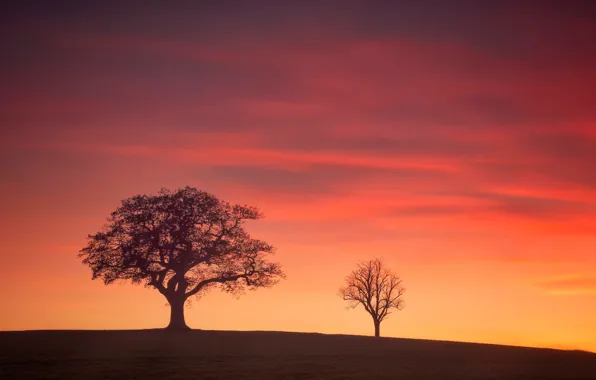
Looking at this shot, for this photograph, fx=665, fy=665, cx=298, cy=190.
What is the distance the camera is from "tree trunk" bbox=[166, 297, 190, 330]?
81688 millimetres

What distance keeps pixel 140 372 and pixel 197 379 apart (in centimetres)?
529

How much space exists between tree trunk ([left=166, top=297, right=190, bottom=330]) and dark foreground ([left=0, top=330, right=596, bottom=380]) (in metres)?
3.47

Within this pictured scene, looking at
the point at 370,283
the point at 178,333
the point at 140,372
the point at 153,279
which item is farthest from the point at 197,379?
the point at 370,283

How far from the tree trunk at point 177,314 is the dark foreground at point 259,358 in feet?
11.4

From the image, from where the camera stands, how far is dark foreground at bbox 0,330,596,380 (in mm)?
53219

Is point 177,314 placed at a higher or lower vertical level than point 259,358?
higher

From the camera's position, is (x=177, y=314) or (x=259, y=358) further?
(x=177, y=314)

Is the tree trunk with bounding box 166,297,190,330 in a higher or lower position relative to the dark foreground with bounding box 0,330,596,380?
higher

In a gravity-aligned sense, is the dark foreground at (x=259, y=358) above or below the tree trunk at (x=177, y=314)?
below

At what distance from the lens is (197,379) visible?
49969 mm

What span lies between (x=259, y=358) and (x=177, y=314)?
2464cm

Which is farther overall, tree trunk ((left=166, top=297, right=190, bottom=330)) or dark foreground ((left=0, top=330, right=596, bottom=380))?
tree trunk ((left=166, top=297, right=190, bottom=330))

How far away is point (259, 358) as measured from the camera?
60.9 m

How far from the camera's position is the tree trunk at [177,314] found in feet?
268
